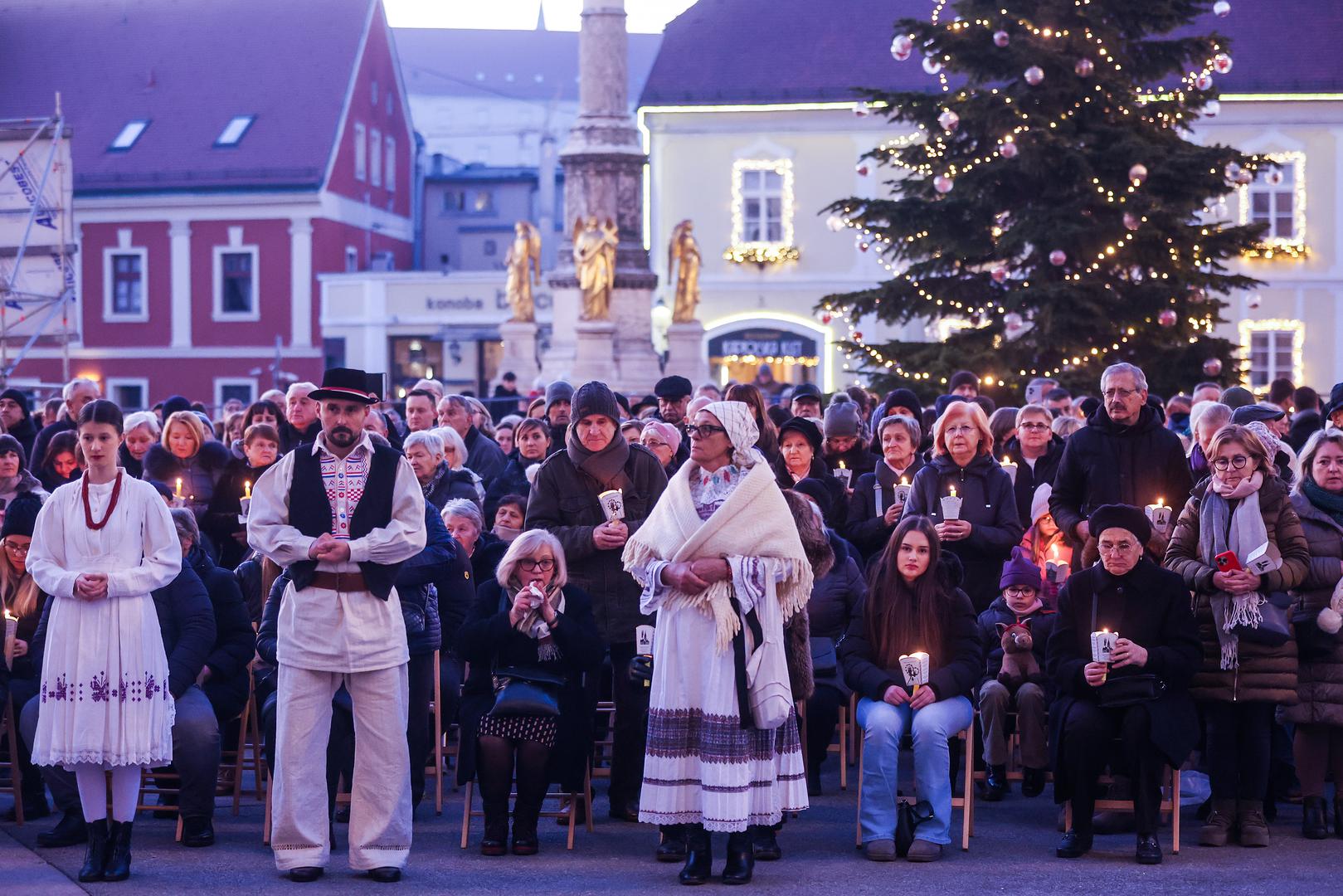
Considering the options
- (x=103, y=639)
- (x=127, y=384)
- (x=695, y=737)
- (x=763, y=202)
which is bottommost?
(x=695, y=737)

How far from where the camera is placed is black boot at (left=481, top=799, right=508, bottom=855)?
8.52m

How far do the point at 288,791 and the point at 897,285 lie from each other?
13.4 m

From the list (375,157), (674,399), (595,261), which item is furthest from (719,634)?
(375,157)

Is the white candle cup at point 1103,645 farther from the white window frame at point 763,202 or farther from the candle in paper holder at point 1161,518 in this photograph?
the white window frame at point 763,202

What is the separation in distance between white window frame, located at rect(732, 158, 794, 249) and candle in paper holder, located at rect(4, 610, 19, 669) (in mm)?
31736

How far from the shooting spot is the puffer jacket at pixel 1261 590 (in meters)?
8.70

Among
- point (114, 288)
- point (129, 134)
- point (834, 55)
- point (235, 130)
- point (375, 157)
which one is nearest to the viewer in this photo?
point (834, 55)

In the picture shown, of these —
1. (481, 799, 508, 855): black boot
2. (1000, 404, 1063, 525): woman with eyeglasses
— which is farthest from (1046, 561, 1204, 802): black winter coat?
(1000, 404, 1063, 525): woman with eyeglasses

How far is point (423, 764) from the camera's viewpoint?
30.9 feet

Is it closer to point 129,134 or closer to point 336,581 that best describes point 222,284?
point 129,134

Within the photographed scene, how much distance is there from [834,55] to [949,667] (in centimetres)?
3359

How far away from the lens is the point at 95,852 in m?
8.00

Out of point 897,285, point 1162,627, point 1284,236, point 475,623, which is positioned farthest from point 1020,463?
→ point 1284,236

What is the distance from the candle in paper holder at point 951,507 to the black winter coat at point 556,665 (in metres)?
2.05
